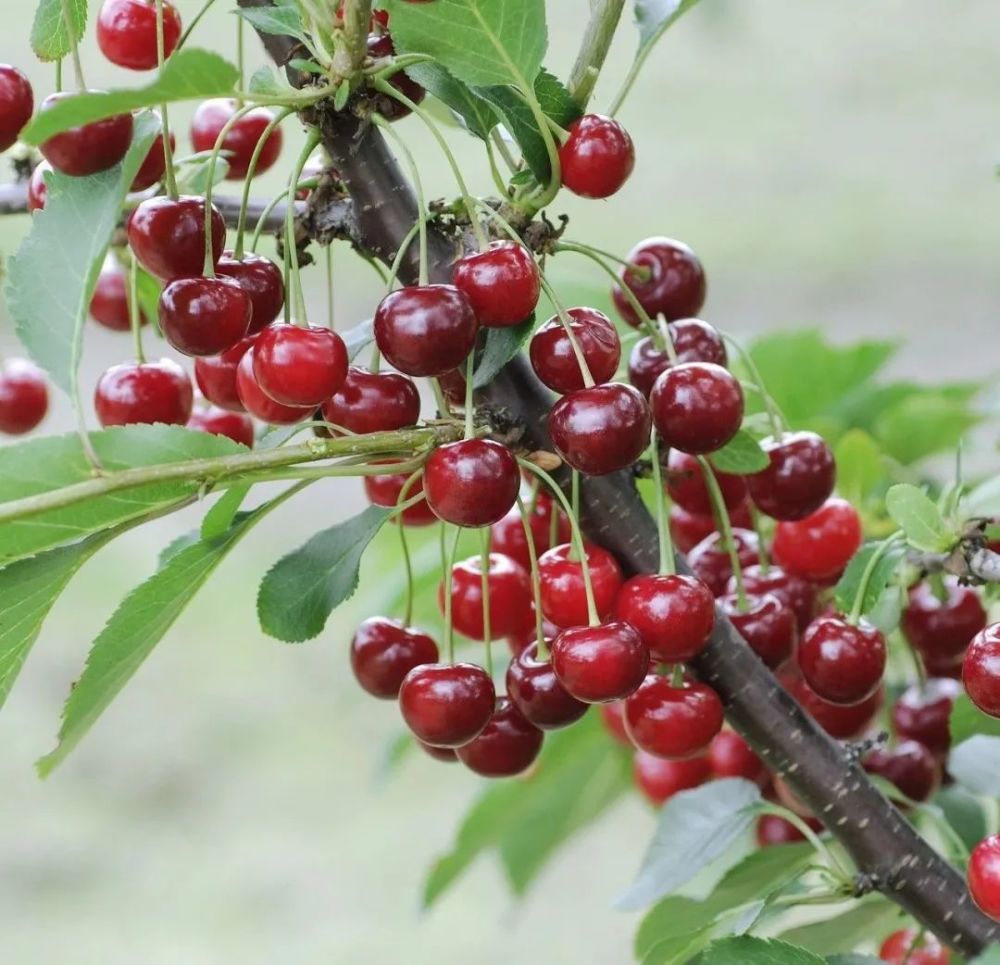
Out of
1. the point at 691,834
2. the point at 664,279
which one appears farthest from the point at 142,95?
the point at 691,834

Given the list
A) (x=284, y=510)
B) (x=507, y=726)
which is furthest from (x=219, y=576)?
(x=507, y=726)

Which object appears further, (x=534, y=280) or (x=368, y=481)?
(x=368, y=481)

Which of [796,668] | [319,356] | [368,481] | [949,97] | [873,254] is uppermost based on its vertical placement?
[319,356]

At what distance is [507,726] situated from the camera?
2.10 feet

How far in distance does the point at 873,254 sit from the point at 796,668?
3.17 meters

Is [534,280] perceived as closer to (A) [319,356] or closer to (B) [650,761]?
(A) [319,356]

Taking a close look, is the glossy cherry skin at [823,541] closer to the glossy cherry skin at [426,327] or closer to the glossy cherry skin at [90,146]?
the glossy cherry skin at [426,327]

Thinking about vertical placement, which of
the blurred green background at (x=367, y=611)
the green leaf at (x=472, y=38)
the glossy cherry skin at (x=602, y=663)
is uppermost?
the green leaf at (x=472, y=38)

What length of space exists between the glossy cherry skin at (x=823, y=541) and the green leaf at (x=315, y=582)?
25 centimetres

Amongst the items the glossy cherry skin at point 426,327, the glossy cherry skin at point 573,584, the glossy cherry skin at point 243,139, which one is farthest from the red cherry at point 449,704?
the glossy cherry skin at point 243,139

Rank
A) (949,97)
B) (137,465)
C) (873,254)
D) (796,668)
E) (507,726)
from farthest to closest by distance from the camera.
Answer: (949,97), (873,254), (796,668), (507,726), (137,465)

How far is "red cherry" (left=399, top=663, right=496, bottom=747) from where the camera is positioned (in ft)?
1.95

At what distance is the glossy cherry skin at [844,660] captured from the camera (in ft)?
2.07

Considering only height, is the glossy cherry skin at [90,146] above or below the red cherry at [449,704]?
above
